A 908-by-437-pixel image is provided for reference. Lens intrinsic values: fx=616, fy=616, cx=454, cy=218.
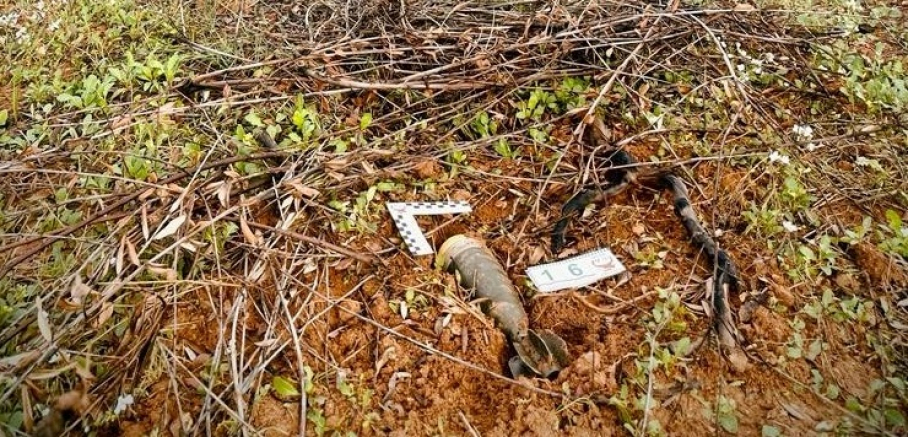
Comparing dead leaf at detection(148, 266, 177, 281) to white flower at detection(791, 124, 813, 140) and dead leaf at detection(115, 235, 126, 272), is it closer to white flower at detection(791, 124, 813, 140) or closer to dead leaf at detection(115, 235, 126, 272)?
dead leaf at detection(115, 235, 126, 272)

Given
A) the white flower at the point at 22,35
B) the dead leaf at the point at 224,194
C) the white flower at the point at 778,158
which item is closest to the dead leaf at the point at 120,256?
the dead leaf at the point at 224,194

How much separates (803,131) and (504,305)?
146 centimetres

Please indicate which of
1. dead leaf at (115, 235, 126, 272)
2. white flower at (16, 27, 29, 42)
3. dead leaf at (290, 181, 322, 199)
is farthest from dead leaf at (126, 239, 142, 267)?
white flower at (16, 27, 29, 42)

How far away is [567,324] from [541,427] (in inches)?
14.5

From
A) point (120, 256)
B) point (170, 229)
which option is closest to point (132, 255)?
point (120, 256)

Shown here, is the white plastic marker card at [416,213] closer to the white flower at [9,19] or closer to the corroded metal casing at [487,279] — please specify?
the corroded metal casing at [487,279]

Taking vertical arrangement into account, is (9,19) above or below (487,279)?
above

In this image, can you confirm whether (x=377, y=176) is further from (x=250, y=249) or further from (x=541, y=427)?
(x=541, y=427)

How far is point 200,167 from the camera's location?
6.60ft

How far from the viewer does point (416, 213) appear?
2.06 meters

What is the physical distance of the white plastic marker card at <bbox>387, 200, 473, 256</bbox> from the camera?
196 centimetres

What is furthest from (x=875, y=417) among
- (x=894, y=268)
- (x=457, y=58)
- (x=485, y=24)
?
(x=485, y=24)

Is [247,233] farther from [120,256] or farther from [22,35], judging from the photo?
[22,35]

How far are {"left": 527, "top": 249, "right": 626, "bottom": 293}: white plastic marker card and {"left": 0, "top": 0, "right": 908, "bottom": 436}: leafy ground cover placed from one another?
50 millimetres
